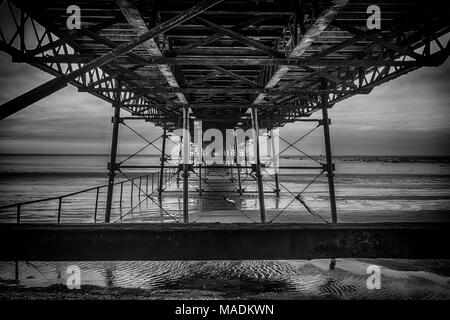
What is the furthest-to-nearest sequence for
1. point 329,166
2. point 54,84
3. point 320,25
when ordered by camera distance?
point 329,166 < point 320,25 < point 54,84

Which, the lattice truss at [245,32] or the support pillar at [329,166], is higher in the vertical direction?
the lattice truss at [245,32]

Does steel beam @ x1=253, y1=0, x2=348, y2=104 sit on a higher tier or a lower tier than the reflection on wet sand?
higher

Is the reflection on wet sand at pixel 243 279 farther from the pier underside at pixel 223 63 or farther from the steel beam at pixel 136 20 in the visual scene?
the steel beam at pixel 136 20

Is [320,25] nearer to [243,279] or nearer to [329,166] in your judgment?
[243,279]

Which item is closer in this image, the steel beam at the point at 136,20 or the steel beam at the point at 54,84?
the steel beam at the point at 54,84

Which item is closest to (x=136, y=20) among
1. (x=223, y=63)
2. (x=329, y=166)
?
(x=223, y=63)

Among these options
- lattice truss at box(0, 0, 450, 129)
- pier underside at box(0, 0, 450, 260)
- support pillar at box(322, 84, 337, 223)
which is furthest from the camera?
support pillar at box(322, 84, 337, 223)

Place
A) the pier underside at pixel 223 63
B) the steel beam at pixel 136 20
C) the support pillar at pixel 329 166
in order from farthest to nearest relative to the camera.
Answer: the support pillar at pixel 329 166 → the steel beam at pixel 136 20 → the pier underside at pixel 223 63

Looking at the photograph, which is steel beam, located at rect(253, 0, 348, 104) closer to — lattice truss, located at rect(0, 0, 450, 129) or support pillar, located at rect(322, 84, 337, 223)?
lattice truss, located at rect(0, 0, 450, 129)

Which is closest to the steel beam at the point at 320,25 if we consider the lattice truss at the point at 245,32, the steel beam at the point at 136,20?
the lattice truss at the point at 245,32

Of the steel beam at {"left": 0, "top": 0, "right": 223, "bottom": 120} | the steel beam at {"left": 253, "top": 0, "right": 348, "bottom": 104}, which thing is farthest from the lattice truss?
the steel beam at {"left": 0, "top": 0, "right": 223, "bottom": 120}

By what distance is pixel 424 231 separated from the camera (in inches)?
67.9
